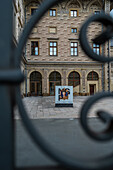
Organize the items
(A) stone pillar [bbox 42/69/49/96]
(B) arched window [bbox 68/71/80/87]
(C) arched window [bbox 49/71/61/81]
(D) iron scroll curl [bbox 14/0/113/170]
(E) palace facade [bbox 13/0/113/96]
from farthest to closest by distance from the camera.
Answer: (B) arched window [bbox 68/71/80/87] → (C) arched window [bbox 49/71/61/81] → (E) palace facade [bbox 13/0/113/96] → (A) stone pillar [bbox 42/69/49/96] → (D) iron scroll curl [bbox 14/0/113/170]

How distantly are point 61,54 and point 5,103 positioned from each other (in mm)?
20096

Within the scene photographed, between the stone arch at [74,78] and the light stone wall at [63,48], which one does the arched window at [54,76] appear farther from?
the stone arch at [74,78]

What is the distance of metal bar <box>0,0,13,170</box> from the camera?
0.70 m

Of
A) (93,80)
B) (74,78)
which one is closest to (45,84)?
(74,78)

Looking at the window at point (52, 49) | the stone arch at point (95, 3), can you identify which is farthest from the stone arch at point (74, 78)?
the stone arch at point (95, 3)

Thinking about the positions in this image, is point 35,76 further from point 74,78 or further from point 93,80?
point 93,80

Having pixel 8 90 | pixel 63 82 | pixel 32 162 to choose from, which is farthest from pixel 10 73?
pixel 63 82

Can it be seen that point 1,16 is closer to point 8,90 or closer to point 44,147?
point 8,90

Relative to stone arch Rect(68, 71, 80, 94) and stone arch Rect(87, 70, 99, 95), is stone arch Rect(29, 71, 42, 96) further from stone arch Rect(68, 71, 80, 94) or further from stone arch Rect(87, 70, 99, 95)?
stone arch Rect(87, 70, 99, 95)

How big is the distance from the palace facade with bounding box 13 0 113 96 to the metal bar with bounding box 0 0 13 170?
18.9 metres

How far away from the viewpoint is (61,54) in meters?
20.3

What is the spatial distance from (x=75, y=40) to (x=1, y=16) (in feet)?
68.6

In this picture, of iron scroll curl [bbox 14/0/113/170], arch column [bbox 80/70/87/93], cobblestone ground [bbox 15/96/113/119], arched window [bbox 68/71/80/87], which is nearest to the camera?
iron scroll curl [bbox 14/0/113/170]

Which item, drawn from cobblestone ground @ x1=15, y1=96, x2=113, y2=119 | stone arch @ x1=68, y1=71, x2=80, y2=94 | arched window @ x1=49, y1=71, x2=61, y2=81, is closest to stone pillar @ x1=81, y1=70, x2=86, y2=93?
stone arch @ x1=68, y1=71, x2=80, y2=94
